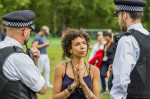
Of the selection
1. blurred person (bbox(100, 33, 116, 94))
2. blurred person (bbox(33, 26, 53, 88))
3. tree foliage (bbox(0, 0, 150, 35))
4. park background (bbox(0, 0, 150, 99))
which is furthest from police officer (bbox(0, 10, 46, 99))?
tree foliage (bbox(0, 0, 150, 35))

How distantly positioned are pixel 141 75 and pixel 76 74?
3.38 feet

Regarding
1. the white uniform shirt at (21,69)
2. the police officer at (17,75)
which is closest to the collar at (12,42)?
the police officer at (17,75)

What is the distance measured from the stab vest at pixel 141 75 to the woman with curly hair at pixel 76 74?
0.91 m

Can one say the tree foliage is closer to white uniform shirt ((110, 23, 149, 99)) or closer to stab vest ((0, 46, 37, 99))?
stab vest ((0, 46, 37, 99))

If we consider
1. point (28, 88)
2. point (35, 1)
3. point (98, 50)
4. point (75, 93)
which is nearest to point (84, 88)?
point (75, 93)

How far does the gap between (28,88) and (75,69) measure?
42.9 inches

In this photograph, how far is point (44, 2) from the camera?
50.9 m

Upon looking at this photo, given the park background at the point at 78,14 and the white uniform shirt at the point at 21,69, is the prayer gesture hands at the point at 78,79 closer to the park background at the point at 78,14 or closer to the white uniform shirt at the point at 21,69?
the white uniform shirt at the point at 21,69

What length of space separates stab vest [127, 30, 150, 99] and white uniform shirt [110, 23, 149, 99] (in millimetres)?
49

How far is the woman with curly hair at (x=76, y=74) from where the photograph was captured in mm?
4066

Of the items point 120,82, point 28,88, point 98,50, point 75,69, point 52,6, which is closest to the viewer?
point 120,82

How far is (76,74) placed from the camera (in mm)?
3996

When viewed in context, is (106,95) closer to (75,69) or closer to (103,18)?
(75,69)

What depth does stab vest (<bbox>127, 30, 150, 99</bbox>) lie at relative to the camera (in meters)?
3.23
